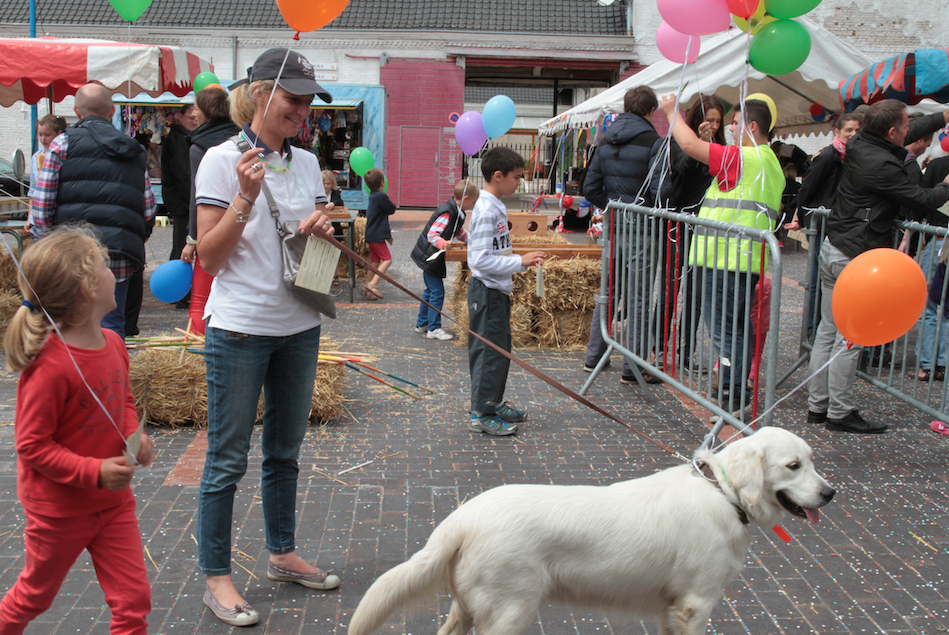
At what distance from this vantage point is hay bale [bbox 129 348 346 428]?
17.3 ft

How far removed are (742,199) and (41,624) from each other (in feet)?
15.0

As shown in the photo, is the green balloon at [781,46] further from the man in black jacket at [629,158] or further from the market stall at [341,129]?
the market stall at [341,129]

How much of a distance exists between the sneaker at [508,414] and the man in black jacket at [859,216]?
2004mm

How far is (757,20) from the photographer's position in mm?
5691

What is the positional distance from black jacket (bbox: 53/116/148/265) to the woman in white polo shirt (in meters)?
3.32

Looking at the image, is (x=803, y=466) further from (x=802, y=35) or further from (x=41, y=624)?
(x=802, y=35)

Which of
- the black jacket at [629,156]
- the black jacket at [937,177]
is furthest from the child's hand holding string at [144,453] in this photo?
the black jacket at [937,177]

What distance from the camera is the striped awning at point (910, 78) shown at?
286 inches

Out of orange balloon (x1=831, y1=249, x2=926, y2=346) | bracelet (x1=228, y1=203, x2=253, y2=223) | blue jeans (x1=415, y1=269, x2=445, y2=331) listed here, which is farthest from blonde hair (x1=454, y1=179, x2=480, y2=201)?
bracelet (x1=228, y1=203, x2=253, y2=223)

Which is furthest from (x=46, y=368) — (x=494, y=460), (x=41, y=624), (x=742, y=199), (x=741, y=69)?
(x=741, y=69)

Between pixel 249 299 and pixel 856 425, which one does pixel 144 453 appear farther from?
pixel 856 425

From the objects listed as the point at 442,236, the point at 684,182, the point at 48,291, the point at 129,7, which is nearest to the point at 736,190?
the point at 684,182

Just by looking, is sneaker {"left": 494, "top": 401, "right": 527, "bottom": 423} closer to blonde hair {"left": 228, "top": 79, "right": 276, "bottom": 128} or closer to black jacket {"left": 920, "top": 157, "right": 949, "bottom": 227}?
blonde hair {"left": 228, "top": 79, "right": 276, "bottom": 128}

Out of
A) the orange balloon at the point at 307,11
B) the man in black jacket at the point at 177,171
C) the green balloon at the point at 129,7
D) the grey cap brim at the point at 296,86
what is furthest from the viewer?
the man in black jacket at the point at 177,171
